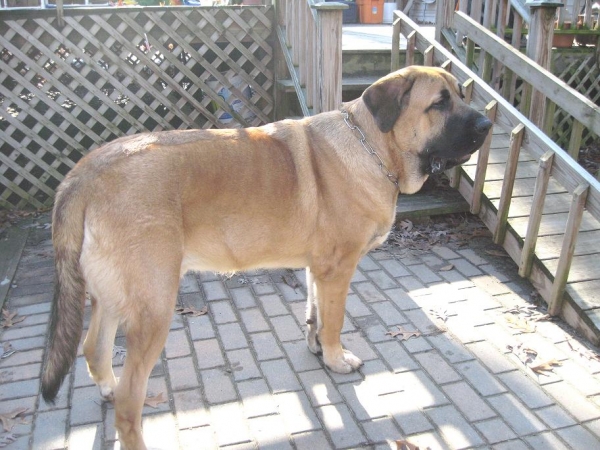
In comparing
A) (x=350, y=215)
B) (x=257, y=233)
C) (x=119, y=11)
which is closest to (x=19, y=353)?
(x=257, y=233)

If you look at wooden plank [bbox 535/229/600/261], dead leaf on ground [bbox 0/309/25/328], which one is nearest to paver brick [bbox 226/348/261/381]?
dead leaf on ground [bbox 0/309/25/328]

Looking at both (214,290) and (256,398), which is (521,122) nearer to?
(214,290)

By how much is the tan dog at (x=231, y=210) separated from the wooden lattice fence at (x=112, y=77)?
328 centimetres

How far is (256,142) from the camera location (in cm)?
305

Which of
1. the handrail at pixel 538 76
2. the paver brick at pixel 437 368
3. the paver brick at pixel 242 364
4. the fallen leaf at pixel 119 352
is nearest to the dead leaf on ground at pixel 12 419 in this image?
the fallen leaf at pixel 119 352

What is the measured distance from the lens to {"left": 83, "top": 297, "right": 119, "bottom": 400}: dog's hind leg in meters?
2.89

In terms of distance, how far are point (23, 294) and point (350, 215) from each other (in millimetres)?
2711

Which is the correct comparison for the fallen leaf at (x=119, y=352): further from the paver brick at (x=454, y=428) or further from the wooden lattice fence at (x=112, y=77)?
the wooden lattice fence at (x=112, y=77)

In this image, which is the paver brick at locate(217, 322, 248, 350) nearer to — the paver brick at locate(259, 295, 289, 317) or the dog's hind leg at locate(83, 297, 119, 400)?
the paver brick at locate(259, 295, 289, 317)

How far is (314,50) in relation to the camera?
5.08 meters

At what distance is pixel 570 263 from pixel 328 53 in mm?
2585

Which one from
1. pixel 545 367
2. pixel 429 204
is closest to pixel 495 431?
pixel 545 367

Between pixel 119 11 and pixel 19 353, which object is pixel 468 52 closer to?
pixel 119 11

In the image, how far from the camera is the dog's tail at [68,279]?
246cm
